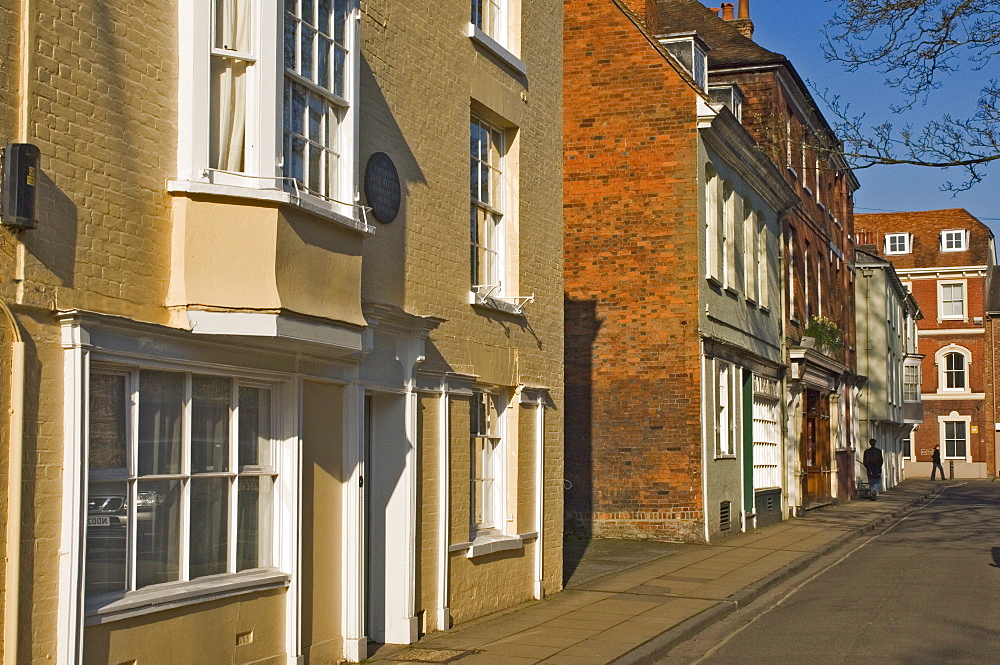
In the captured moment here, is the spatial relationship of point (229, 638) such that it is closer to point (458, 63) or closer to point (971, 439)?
point (458, 63)

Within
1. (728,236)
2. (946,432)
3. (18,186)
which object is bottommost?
(946,432)

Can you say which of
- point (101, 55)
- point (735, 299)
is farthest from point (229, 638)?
point (735, 299)

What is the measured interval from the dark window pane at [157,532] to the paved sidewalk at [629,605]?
8.47ft

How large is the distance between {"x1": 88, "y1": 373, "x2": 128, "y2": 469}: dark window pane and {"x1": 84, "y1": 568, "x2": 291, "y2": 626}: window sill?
2.59 feet

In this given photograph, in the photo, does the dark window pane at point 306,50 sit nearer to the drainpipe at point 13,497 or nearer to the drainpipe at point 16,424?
the drainpipe at point 16,424

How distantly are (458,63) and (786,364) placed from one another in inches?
720

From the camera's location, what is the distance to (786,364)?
2853cm

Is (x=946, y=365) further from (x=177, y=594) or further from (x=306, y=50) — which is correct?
(x=177, y=594)

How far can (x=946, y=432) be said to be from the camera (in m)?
62.9

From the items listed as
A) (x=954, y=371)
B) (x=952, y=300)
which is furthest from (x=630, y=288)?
(x=952, y=300)

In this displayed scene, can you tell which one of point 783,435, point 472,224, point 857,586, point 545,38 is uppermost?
point 545,38

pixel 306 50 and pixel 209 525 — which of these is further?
pixel 306 50

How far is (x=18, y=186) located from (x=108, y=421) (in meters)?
1.54

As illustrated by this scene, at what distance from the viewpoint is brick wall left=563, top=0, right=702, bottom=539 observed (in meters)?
21.0
